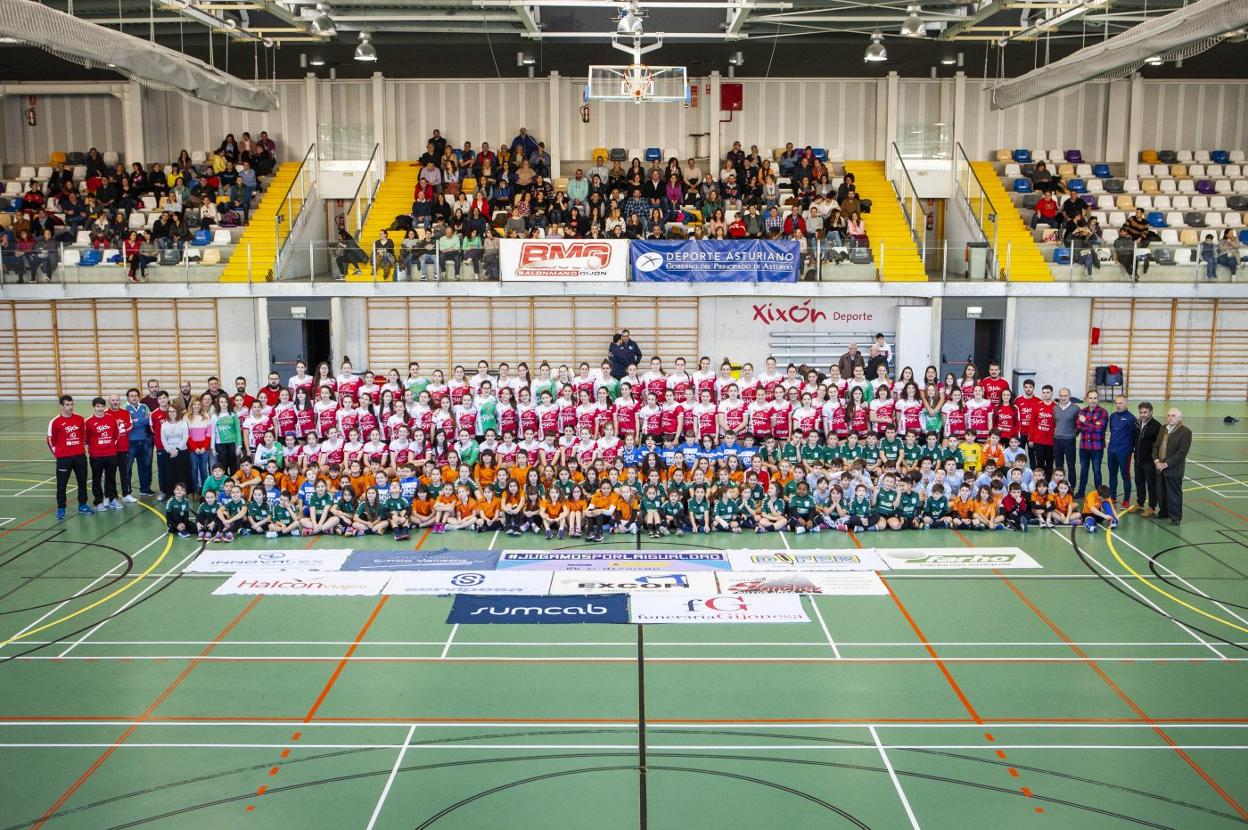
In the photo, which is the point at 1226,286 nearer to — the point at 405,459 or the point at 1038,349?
the point at 1038,349

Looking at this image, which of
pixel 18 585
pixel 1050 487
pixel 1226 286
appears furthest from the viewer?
pixel 1226 286

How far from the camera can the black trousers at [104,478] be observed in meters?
17.7

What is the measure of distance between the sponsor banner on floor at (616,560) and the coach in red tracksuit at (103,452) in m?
7.06

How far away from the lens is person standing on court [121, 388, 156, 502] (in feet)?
59.2

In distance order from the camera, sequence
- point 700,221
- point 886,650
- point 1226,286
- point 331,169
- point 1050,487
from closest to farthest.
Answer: point 886,650 → point 1050,487 → point 1226,286 → point 700,221 → point 331,169

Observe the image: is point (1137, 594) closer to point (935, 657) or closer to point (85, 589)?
point (935, 657)

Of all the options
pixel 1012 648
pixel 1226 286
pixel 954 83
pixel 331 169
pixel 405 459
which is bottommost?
pixel 1012 648

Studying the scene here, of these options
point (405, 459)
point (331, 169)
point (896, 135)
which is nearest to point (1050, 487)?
point (405, 459)

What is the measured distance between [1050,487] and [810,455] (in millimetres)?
3724

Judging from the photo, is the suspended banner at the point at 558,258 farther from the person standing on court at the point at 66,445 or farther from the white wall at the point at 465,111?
the person standing on court at the point at 66,445

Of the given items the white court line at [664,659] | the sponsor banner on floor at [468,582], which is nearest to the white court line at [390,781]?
the white court line at [664,659]

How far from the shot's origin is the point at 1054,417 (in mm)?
17812

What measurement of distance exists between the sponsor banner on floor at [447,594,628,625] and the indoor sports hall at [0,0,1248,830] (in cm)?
8

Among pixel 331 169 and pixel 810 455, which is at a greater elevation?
pixel 331 169
